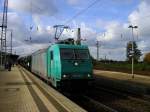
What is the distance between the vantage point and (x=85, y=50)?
73.2 feet

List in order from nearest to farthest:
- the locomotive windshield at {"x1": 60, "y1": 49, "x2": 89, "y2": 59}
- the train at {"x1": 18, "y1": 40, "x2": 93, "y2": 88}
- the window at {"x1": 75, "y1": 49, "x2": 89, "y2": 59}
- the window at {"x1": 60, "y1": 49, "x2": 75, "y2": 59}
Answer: the train at {"x1": 18, "y1": 40, "x2": 93, "y2": 88} → the window at {"x1": 60, "y1": 49, "x2": 75, "y2": 59} → the locomotive windshield at {"x1": 60, "y1": 49, "x2": 89, "y2": 59} → the window at {"x1": 75, "y1": 49, "x2": 89, "y2": 59}

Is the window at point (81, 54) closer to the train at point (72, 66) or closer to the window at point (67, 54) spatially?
the train at point (72, 66)

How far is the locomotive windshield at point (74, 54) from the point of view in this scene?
70.9ft

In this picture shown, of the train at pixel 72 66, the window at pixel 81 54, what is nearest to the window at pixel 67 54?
the train at pixel 72 66

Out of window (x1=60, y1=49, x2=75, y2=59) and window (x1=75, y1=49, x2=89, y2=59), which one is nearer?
window (x1=60, y1=49, x2=75, y2=59)

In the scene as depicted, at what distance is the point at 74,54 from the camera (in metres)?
21.8

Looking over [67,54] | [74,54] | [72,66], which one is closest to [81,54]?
[74,54]

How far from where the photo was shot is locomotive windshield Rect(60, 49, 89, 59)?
2162 centimetres

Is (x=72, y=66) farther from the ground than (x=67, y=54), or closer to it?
closer to it

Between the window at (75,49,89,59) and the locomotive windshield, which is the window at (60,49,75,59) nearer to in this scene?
the locomotive windshield

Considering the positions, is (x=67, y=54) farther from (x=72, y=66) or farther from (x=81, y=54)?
(x=72, y=66)

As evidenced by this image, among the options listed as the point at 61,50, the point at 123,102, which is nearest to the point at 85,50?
the point at 61,50

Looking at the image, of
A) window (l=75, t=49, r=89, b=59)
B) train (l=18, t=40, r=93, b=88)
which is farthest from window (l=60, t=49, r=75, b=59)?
window (l=75, t=49, r=89, b=59)

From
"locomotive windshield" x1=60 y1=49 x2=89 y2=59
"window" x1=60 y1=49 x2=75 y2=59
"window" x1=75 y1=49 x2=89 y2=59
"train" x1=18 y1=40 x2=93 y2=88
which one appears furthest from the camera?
"window" x1=75 y1=49 x2=89 y2=59
